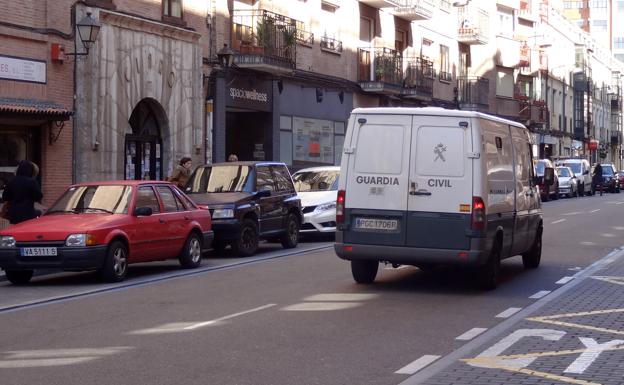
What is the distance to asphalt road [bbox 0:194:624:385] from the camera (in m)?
8.16

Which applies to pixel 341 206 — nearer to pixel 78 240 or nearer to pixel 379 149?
pixel 379 149

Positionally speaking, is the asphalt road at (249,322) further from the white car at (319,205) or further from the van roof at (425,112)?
the white car at (319,205)

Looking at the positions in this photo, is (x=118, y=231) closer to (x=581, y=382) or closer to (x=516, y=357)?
(x=516, y=357)

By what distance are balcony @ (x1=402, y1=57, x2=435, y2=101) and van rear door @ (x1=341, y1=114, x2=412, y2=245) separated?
26.1 metres

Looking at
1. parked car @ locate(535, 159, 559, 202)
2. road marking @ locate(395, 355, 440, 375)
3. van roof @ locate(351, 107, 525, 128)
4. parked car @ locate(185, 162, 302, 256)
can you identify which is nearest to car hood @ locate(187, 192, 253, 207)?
parked car @ locate(185, 162, 302, 256)

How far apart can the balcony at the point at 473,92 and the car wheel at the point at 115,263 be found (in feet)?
111

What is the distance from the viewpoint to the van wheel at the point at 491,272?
43.4ft

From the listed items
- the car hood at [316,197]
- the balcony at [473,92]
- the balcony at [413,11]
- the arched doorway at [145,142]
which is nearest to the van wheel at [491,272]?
the car hood at [316,197]

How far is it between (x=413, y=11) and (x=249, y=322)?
3049cm

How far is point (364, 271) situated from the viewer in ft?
45.9

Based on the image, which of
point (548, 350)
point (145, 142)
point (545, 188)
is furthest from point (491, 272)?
point (545, 188)

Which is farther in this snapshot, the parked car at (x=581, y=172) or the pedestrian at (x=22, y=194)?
the parked car at (x=581, y=172)

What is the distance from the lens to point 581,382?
298 inches

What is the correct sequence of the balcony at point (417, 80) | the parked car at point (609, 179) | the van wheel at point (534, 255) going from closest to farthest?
the van wheel at point (534, 255) → the balcony at point (417, 80) → the parked car at point (609, 179)
